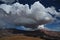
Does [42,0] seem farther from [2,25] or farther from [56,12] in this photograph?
[2,25]

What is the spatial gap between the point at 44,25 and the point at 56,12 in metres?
0.65

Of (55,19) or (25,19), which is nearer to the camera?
(55,19)

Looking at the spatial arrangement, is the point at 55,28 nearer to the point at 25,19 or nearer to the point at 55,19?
the point at 55,19

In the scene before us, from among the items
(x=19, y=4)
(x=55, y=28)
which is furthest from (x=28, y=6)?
(x=55, y=28)

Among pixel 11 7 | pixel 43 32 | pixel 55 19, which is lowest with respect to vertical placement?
pixel 43 32

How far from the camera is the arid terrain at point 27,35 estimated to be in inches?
190

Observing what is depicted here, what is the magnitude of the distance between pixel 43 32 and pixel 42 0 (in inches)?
47.3

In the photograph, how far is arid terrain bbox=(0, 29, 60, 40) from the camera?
4824mm

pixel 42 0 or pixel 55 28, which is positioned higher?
pixel 42 0

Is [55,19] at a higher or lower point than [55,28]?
higher

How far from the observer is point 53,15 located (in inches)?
192

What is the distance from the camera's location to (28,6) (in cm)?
492

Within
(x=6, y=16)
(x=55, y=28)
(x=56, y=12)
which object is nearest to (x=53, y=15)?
(x=56, y=12)

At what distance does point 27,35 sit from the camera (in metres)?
4.97
